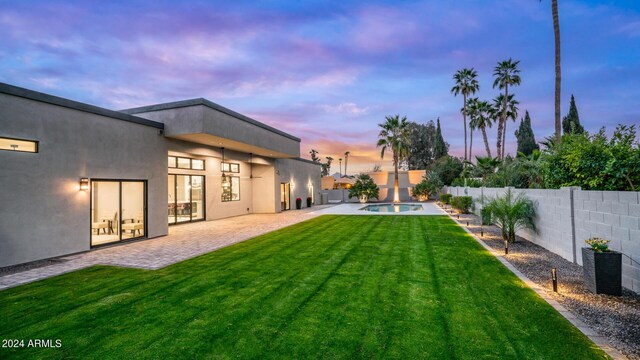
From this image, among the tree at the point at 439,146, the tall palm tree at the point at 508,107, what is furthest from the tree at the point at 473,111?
the tree at the point at 439,146

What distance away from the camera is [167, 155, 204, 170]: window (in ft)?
41.9

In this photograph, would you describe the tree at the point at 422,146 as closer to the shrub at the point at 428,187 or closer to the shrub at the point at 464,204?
the shrub at the point at 428,187

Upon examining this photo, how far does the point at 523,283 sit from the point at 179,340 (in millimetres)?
5658

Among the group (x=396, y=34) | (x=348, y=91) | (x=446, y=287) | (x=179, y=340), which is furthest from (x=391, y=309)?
(x=348, y=91)

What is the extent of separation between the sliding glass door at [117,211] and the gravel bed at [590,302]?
37.1 feet

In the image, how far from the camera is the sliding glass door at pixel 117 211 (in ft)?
28.5

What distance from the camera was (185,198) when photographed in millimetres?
13844

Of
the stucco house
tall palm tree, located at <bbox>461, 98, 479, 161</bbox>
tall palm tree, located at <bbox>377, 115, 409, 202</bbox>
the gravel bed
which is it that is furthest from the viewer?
tall palm tree, located at <bbox>461, 98, 479, 161</bbox>

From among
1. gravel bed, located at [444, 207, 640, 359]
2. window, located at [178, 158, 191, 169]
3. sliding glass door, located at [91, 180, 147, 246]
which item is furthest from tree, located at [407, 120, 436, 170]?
sliding glass door, located at [91, 180, 147, 246]

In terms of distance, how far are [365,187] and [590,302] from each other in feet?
81.6

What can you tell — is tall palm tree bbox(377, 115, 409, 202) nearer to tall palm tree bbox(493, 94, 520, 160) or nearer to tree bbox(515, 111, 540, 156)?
tall palm tree bbox(493, 94, 520, 160)

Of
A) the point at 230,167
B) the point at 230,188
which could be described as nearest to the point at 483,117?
the point at 230,167

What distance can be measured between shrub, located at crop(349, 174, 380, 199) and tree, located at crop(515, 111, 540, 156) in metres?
28.8

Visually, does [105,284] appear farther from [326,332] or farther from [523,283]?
[523,283]
